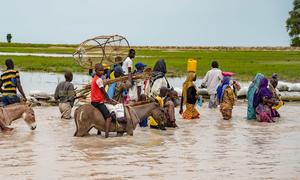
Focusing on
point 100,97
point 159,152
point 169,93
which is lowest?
point 159,152

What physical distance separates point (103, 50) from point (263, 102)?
4387mm

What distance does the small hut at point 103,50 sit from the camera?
17922 mm

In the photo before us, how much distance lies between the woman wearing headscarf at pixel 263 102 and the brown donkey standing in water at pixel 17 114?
575 centimetres

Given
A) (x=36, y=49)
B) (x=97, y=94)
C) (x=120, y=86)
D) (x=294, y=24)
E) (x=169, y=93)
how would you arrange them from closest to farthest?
(x=97, y=94) < (x=120, y=86) < (x=169, y=93) < (x=36, y=49) < (x=294, y=24)

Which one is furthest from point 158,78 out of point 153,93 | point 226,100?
point 226,100

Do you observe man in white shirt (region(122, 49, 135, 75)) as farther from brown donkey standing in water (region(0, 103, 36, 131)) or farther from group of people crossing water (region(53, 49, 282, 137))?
brown donkey standing in water (region(0, 103, 36, 131))

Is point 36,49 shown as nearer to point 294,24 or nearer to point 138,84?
point 294,24

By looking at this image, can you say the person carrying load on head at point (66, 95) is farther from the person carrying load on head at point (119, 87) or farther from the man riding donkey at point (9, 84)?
the person carrying load on head at point (119, 87)

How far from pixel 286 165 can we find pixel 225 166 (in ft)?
3.30

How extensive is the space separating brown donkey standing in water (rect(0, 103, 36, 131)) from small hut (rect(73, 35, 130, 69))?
11.0 feet

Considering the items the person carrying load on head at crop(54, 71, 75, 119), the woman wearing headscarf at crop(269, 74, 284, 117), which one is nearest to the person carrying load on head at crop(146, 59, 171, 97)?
the person carrying load on head at crop(54, 71, 75, 119)

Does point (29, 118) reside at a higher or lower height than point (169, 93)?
lower

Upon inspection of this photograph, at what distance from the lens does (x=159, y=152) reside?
479 inches

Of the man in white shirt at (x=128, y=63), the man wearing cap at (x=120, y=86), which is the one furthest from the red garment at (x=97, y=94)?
the man in white shirt at (x=128, y=63)
